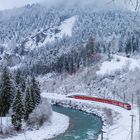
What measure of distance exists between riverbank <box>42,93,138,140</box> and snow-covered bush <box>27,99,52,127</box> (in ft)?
35.9

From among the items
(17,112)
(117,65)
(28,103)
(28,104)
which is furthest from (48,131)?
(117,65)

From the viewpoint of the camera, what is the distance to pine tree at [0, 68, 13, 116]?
6208 centimetres

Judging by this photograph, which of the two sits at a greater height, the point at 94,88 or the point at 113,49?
the point at 113,49

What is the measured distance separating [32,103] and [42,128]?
21.0ft

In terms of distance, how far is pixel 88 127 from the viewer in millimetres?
62562

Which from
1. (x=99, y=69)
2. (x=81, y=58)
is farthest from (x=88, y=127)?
(x=81, y=58)

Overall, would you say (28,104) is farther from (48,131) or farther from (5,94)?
(48,131)

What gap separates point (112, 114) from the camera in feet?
253

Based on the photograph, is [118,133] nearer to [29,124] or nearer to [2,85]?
[29,124]

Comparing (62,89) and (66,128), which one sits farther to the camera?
(62,89)

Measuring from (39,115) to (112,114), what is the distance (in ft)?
67.7

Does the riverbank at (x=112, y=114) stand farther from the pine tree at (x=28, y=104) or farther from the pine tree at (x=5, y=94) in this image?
the pine tree at (x=5, y=94)

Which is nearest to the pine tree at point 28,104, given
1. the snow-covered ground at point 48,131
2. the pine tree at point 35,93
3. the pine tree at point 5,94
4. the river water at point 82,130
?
the pine tree at point 35,93

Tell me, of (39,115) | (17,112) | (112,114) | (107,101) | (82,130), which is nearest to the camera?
(17,112)
